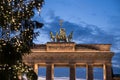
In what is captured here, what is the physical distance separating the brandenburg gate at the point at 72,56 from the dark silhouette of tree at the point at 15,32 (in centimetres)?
3307

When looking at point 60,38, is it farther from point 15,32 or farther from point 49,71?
point 15,32

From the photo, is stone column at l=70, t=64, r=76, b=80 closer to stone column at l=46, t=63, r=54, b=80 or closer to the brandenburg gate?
the brandenburg gate

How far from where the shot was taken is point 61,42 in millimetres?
58062

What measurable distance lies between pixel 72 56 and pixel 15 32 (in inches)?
1356

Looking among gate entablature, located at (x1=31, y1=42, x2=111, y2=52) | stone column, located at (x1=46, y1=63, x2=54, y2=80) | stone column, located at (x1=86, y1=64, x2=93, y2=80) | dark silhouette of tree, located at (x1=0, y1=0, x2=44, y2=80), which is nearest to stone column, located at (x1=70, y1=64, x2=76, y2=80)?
stone column, located at (x1=86, y1=64, x2=93, y2=80)

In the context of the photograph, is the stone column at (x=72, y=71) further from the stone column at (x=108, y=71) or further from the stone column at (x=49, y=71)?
the stone column at (x=108, y=71)

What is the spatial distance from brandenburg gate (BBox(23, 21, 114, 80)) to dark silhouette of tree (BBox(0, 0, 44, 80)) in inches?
1302

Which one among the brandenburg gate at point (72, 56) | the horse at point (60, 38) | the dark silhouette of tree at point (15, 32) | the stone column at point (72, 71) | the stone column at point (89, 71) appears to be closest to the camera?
the dark silhouette of tree at point (15, 32)

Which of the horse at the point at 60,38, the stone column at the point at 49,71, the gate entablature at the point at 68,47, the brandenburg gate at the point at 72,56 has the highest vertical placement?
the horse at the point at 60,38

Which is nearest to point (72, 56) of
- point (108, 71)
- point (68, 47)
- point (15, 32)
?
point (68, 47)

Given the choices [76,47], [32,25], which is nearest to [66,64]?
[76,47]

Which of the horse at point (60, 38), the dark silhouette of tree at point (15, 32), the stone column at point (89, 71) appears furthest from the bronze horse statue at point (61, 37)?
the dark silhouette of tree at point (15, 32)

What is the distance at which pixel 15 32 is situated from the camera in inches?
939

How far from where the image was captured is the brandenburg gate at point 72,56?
57.3 m
